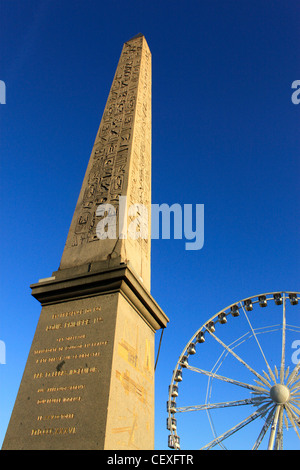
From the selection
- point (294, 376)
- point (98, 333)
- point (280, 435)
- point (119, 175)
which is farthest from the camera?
point (294, 376)

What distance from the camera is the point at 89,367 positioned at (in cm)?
386

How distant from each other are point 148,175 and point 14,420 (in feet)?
13.9

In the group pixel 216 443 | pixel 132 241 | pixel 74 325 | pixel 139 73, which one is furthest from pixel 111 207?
pixel 216 443

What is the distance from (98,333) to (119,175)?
265 centimetres

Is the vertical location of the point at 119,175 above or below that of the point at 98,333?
above

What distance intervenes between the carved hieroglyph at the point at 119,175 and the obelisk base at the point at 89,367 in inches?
18.6

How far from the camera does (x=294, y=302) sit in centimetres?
2061

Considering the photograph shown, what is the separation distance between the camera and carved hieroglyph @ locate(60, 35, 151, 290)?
203 inches

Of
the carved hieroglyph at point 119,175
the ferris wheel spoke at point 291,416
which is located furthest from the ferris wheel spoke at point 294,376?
the carved hieroglyph at point 119,175

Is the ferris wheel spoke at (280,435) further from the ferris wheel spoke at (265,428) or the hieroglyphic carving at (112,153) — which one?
the hieroglyphic carving at (112,153)

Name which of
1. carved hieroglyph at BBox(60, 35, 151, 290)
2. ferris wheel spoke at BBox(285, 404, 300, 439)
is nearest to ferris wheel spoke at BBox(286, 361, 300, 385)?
ferris wheel spoke at BBox(285, 404, 300, 439)

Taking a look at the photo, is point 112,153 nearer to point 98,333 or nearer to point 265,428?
point 98,333

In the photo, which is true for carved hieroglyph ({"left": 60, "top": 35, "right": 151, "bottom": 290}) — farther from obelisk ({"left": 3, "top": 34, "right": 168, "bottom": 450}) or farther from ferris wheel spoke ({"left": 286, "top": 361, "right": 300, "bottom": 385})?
ferris wheel spoke ({"left": 286, "top": 361, "right": 300, "bottom": 385})

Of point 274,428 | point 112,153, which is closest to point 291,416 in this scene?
point 274,428
